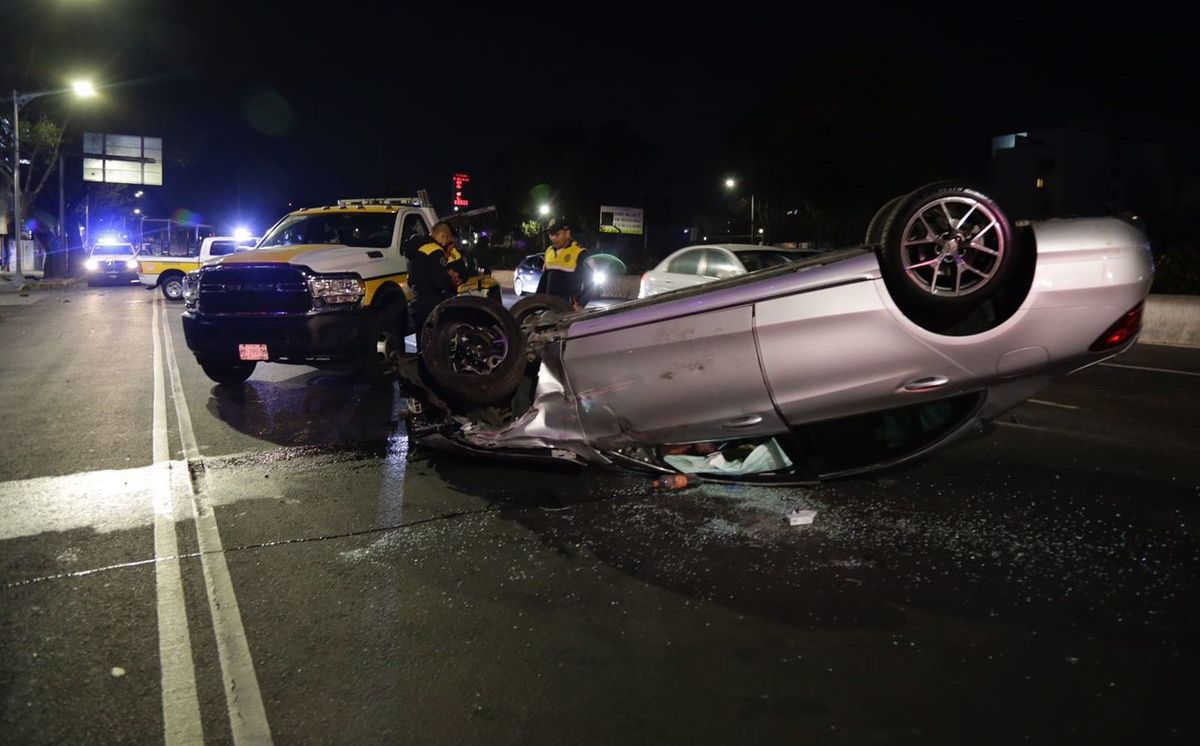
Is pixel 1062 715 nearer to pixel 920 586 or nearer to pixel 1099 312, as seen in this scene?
pixel 920 586

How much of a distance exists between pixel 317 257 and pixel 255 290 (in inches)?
26.7

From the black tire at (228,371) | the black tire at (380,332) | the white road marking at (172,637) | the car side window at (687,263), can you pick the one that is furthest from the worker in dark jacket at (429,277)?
the car side window at (687,263)

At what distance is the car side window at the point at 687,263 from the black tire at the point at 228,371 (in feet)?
21.3

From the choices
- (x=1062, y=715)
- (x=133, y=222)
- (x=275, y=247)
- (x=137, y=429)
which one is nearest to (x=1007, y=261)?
(x=1062, y=715)

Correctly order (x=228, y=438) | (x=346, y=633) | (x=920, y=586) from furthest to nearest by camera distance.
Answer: (x=228, y=438)
(x=920, y=586)
(x=346, y=633)

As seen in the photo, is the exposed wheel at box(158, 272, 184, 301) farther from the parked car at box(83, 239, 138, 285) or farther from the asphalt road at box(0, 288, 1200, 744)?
the asphalt road at box(0, 288, 1200, 744)

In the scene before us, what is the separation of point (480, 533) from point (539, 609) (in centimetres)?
111

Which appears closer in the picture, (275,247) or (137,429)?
(137,429)

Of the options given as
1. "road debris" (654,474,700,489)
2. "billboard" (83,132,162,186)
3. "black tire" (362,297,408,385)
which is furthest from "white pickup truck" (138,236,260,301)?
"road debris" (654,474,700,489)

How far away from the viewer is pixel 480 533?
5.13 meters

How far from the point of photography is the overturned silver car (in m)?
4.40

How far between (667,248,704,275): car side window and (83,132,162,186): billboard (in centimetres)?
3814

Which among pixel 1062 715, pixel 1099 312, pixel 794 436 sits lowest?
pixel 1062 715

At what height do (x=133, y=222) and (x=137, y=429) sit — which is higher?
(x=133, y=222)
